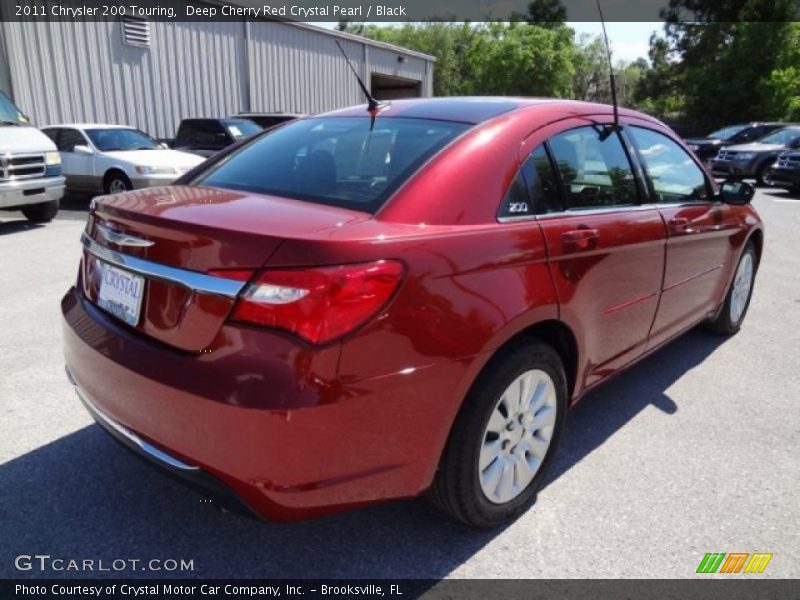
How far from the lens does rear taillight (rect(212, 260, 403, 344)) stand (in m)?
1.88

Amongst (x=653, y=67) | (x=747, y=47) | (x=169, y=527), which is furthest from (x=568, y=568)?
(x=653, y=67)

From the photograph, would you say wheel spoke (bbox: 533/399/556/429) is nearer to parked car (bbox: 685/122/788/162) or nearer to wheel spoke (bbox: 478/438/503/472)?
wheel spoke (bbox: 478/438/503/472)

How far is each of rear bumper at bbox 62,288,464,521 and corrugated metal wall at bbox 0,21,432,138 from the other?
14.4 metres

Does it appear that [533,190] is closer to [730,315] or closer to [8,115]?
[730,315]

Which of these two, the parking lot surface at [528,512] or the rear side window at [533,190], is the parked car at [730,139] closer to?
the parking lot surface at [528,512]

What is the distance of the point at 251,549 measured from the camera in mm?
2432

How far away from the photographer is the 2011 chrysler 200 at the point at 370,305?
6.27 ft

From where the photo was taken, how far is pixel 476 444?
2314 mm

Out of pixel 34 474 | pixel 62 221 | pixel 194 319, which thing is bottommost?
pixel 62 221

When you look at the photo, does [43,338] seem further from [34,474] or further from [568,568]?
[568,568]

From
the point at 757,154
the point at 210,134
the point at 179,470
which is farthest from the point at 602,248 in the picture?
the point at 757,154

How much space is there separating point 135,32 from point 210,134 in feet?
15.1

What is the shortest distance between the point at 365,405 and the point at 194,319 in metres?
0.60

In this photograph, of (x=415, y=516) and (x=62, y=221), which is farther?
(x=62, y=221)
